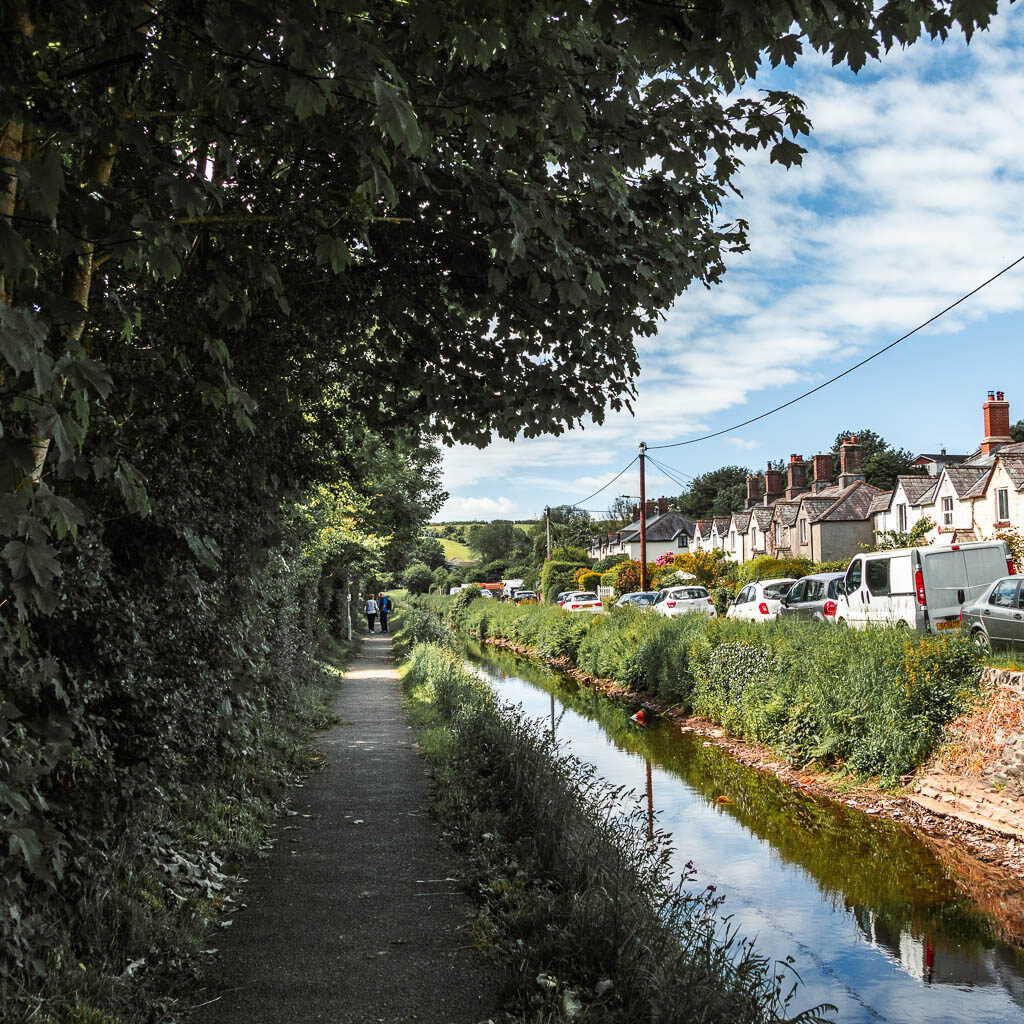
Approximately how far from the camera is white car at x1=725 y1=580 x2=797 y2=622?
82.5 feet

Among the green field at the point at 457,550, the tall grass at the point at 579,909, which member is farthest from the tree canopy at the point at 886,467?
the tall grass at the point at 579,909

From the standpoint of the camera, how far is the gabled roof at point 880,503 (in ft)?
171

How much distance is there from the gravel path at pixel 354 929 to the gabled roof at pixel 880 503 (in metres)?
49.0

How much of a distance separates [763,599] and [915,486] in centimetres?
2790

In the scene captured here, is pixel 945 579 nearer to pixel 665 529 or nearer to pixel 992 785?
pixel 992 785

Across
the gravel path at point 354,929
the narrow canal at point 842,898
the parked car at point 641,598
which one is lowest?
the narrow canal at point 842,898

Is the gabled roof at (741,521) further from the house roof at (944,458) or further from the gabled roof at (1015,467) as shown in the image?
the gabled roof at (1015,467)

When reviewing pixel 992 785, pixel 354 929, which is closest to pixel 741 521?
pixel 992 785

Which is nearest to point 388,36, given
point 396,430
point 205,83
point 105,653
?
point 205,83

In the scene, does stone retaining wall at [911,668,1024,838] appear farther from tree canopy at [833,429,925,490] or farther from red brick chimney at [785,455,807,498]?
tree canopy at [833,429,925,490]

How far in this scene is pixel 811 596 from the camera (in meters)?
23.6

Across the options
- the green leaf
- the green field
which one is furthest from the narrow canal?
the green field

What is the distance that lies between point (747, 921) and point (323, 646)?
1659cm

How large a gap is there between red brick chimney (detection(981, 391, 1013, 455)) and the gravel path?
41.9m
